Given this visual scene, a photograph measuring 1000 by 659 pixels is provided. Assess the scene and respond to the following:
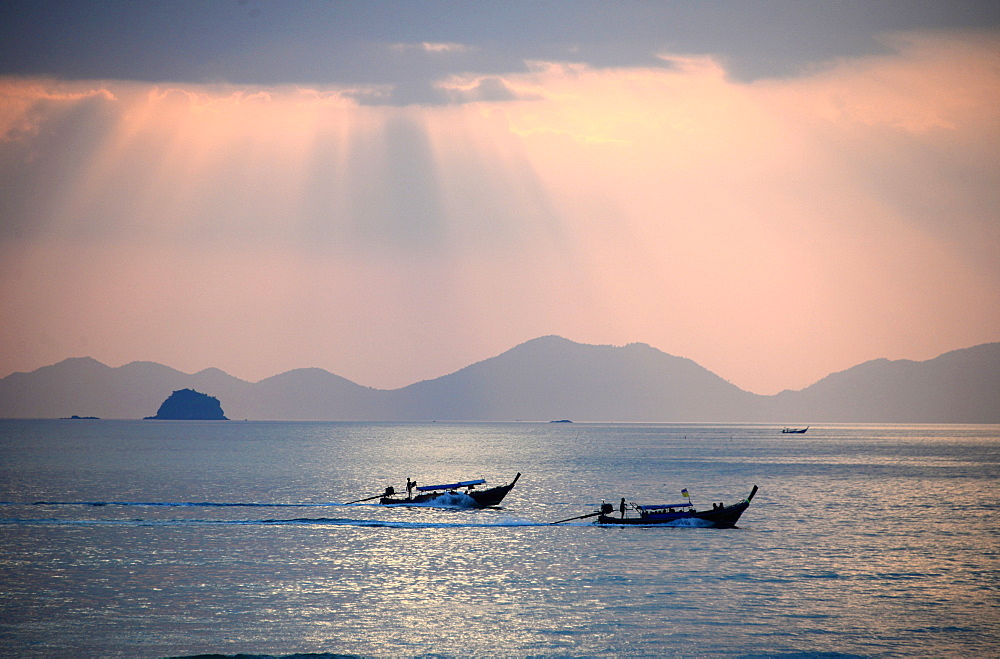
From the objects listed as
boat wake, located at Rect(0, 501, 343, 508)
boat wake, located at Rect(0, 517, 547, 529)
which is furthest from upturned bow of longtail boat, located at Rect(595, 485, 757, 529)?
boat wake, located at Rect(0, 501, 343, 508)

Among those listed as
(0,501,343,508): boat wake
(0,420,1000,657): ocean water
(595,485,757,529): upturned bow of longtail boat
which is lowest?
(0,420,1000,657): ocean water

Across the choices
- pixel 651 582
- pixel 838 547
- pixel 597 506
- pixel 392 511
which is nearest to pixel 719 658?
pixel 651 582

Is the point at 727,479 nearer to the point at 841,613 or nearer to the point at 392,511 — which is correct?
the point at 392,511

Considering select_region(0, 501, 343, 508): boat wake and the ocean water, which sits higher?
select_region(0, 501, 343, 508): boat wake

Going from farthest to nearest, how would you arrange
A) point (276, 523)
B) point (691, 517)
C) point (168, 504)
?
point (168, 504)
point (276, 523)
point (691, 517)

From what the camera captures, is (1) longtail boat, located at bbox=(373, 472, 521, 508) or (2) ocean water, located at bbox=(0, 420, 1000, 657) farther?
(1) longtail boat, located at bbox=(373, 472, 521, 508)

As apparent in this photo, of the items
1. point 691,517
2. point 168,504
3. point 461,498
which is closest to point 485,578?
point 691,517

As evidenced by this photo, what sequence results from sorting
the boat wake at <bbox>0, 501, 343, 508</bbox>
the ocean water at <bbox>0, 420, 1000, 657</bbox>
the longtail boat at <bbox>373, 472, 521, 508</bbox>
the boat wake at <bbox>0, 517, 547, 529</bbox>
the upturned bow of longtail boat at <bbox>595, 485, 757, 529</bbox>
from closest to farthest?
the ocean water at <bbox>0, 420, 1000, 657</bbox> → the upturned bow of longtail boat at <bbox>595, 485, 757, 529</bbox> → the boat wake at <bbox>0, 517, 547, 529</bbox> → the boat wake at <bbox>0, 501, 343, 508</bbox> → the longtail boat at <bbox>373, 472, 521, 508</bbox>

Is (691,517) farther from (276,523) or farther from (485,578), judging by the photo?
(276,523)

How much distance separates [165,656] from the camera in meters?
31.9

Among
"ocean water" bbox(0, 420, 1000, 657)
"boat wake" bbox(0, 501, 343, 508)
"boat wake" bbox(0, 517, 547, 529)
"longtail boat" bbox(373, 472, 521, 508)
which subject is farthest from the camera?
"longtail boat" bbox(373, 472, 521, 508)

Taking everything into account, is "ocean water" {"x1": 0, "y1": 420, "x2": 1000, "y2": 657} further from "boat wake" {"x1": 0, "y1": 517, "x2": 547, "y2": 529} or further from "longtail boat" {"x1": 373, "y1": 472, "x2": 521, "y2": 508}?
"longtail boat" {"x1": 373, "y1": 472, "x2": 521, "y2": 508}

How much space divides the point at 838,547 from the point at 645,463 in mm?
105694

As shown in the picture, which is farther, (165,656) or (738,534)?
(738,534)
